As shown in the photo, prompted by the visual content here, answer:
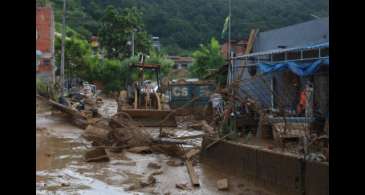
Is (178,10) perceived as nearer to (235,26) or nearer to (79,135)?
(235,26)

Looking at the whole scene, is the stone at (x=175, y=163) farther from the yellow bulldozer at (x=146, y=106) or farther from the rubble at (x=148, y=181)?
the yellow bulldozer at (x=146, y=106)

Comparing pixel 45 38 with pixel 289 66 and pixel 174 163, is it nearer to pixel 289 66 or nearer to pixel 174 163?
pixel 289 66

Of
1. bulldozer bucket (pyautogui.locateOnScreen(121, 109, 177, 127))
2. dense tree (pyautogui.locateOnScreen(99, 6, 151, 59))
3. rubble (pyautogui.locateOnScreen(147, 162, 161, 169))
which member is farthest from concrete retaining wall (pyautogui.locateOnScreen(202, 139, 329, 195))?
dense tree (pyautogui.locateOnScreen(99, 6, 151, 59))

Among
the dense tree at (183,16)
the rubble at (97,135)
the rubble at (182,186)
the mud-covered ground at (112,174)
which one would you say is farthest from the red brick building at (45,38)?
the rubble at (182,186)

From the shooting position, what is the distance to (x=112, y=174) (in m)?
11.9

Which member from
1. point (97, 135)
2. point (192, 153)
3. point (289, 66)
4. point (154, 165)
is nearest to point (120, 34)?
point (97, 135)

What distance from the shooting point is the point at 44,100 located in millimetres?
26281

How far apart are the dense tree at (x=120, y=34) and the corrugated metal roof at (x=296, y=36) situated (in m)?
34.5

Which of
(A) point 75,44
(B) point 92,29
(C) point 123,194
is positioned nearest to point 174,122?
(C) point 123,194

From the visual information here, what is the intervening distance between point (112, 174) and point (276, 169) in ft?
15.0

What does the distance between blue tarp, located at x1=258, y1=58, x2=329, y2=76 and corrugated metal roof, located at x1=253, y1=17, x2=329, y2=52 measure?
8.29ft
